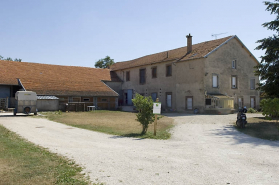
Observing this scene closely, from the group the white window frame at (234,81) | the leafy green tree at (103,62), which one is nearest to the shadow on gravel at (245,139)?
the white window frame at (234,81)

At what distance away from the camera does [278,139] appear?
12.6m

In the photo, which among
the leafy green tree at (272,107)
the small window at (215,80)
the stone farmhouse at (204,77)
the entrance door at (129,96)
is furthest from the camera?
the entrance door at (129,96)

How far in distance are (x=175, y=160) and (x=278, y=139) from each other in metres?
Result: 7.51

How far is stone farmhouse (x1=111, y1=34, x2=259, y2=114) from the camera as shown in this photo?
30094mm

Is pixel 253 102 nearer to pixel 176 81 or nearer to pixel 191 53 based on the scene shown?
pixel 191 53

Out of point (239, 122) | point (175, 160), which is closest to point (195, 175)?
point (175, 160)


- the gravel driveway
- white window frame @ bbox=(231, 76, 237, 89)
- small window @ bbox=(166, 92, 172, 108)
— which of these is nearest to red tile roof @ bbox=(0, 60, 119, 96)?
small window @ bbox=(166, 92, 172, 108)

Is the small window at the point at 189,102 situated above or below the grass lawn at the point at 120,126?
above

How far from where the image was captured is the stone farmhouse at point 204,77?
98.7 feet

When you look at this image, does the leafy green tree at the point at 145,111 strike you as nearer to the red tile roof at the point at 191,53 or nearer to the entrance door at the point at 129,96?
the red tile roof at the point at 191,53

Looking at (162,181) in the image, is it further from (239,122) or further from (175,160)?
(239,122)

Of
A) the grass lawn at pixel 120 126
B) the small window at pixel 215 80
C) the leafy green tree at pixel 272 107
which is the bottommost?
the grass lawn at pixel 120 126

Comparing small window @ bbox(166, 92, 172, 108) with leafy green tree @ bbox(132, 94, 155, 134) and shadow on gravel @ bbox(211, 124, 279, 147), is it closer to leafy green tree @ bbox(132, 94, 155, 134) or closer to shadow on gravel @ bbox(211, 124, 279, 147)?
shadow on gravel @ bbox(211, 124, 279, 147)

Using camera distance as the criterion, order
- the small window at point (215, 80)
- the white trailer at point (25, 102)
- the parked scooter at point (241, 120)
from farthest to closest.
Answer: the small window at point (215, 80) → the white trailer at point (25, 102) → the parked scooter at point (241, 120)
